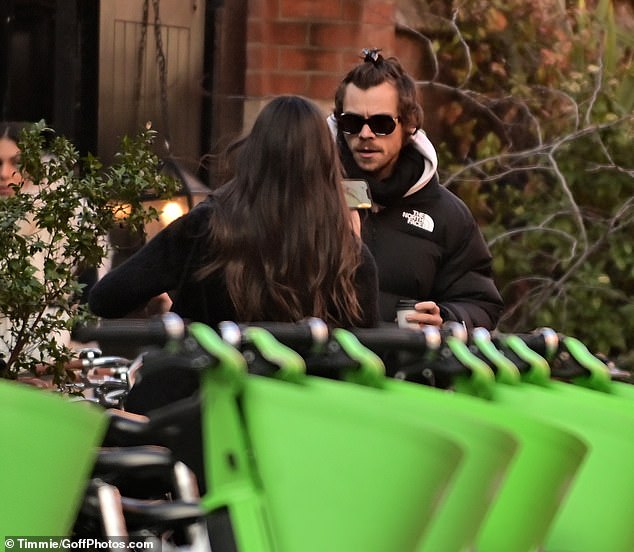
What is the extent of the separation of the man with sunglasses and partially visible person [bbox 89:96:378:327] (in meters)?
0.97

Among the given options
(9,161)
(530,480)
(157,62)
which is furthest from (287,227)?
(157,62)

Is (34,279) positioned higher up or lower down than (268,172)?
lower down

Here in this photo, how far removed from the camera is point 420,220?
181 inches

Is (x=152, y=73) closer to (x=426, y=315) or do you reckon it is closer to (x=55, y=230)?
(x=55, y=230)

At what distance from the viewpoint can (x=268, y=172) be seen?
11.4 ft

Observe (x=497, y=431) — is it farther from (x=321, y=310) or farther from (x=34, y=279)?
(x=34, y=279)

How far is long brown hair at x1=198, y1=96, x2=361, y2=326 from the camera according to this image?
11.1 ft

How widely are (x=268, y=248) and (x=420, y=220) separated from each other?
1275mm

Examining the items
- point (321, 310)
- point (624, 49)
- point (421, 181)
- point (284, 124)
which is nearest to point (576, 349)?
point (321, 310)

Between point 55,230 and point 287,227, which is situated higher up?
point 287,227

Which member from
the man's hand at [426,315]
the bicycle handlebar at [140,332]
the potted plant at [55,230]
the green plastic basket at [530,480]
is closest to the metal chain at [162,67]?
the potted plant at [55,230]

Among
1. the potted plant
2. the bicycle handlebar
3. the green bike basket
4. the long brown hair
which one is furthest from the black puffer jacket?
the green bike basket

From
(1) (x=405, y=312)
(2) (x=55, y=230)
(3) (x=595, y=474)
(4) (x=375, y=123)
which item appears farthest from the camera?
(2) (x=55, y=230)

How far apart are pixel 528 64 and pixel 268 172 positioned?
443 centimetres
